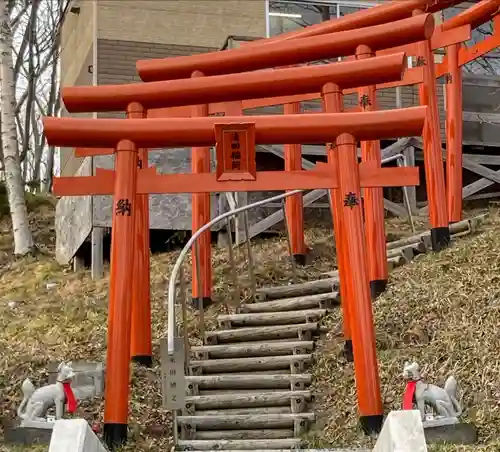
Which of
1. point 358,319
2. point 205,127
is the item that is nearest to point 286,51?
point 205,127

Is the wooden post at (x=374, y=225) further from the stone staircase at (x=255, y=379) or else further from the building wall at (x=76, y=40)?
the building wall at (x=76, y=40)

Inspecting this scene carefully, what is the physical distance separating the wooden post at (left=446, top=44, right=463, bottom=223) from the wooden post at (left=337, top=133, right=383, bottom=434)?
3.68 meters

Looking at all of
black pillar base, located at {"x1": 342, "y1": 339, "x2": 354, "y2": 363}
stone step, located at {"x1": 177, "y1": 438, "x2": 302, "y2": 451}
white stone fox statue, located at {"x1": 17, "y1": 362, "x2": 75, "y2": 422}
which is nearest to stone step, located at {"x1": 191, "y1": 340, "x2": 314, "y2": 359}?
black pillar base, located at {"x1": 342, "y1": 339, "x2": 354, "y2": 363}

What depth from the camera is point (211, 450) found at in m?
7.64

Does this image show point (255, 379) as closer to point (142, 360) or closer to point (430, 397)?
point (142, 360)

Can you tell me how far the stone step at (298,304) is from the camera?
34.0 feet

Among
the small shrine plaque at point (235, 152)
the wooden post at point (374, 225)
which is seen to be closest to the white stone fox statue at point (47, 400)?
the small shrine plaque at point (235, 152)

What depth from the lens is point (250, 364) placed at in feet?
30.0

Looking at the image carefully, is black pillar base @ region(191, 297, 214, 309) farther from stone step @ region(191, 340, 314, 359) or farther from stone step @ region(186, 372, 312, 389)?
stone step @ region(186, 372, 312, 389)

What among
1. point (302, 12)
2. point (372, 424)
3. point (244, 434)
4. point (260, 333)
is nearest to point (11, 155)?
point (302, 12)

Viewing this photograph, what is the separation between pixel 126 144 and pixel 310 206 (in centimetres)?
610

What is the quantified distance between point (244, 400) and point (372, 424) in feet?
4.39

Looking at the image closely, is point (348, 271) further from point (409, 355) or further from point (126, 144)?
point (126, 144)

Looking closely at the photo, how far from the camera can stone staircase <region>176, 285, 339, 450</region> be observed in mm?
8148
